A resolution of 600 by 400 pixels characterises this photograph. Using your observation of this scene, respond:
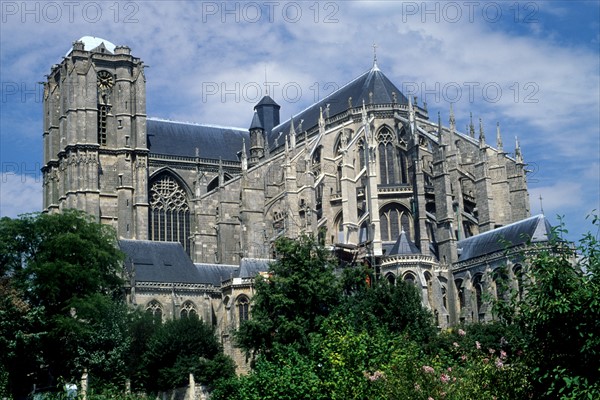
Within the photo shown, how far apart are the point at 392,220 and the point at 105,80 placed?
22587mm

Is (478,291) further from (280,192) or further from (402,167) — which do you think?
(280,192)

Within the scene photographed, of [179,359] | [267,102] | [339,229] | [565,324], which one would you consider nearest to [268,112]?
[267,102]

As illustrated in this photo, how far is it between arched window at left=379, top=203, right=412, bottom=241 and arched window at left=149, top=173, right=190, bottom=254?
49.7ft

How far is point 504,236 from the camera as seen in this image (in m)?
52.6

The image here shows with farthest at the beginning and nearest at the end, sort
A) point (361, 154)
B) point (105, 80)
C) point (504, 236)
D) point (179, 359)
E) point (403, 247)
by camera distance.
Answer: point (105, 80), point (361, 154), point (403, 247), point (504, 236), point (179, 359)

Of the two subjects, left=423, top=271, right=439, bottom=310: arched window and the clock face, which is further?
the clock face

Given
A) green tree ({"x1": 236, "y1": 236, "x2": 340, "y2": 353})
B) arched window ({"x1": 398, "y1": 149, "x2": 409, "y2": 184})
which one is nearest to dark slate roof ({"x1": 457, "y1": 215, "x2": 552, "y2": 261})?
arched window ({"x1": 398, "y1": 149, "x2": 409, "y2": 184})

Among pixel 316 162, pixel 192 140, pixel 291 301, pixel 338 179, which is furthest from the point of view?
pixel 192 140

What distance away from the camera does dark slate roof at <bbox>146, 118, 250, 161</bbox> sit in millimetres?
72162

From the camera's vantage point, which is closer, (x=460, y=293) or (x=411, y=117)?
(x=460, y=293)

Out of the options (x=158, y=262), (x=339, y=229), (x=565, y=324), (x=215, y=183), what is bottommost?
(x=565, y=324)

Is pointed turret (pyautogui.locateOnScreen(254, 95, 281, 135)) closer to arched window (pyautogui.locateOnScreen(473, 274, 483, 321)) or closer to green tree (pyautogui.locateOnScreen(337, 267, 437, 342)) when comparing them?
arched window (pyautogui.locateOnScreen(473, 274, 483, 321))

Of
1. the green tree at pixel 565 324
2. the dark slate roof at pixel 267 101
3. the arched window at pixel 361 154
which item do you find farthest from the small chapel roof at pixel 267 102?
the green tree at pixel 565 324

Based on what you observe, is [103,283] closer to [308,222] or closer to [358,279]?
[358,279]
